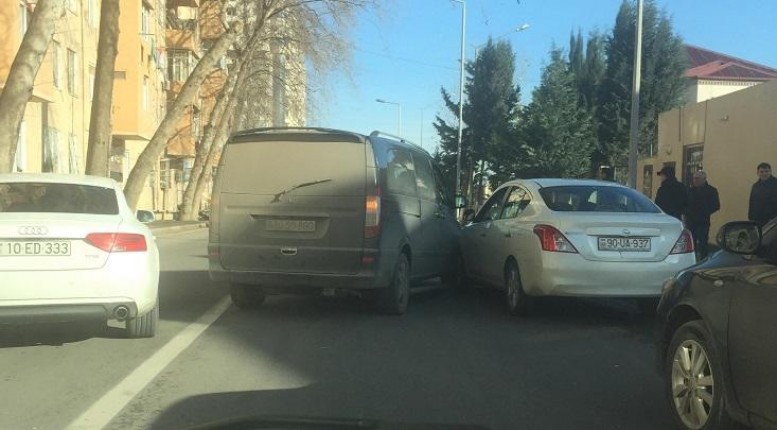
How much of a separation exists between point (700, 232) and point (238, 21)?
18.8 metres

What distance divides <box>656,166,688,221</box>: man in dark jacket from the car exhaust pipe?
9.22m

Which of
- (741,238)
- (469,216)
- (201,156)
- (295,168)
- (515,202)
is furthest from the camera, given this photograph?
(201,156)

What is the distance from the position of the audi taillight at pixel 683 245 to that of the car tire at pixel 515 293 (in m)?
1.60

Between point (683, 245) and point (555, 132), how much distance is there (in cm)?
2998

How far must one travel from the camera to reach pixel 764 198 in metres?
11.5

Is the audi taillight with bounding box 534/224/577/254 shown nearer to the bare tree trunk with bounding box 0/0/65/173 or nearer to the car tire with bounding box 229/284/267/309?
the car tire with bounding box 229/284/267/309

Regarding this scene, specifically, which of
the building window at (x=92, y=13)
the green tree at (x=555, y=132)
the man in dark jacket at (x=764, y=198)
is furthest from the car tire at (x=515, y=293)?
the green tree at (x=555, y=132)

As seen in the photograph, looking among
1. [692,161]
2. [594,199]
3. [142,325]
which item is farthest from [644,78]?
[142,325]

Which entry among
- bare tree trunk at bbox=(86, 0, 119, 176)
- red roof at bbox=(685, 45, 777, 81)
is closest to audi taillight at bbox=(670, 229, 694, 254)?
bare tree trunk at bbox=(86, 0, 119, 176)

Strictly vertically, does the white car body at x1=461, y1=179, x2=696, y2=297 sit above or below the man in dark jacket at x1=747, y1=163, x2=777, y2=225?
below

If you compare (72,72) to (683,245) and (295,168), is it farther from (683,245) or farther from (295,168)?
(683,245)

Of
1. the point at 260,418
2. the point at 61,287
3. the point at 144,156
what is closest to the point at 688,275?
the point at 260,418

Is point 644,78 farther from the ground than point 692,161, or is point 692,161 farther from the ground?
point 644,78

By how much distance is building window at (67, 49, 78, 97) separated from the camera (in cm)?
2853
